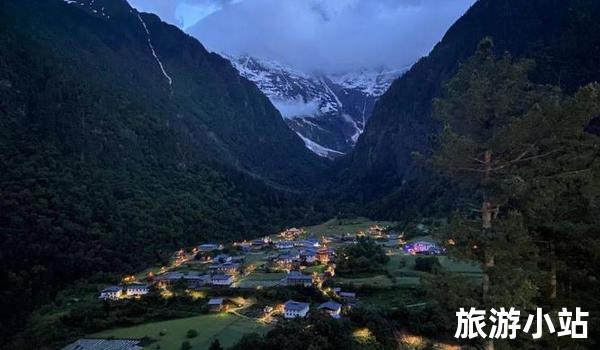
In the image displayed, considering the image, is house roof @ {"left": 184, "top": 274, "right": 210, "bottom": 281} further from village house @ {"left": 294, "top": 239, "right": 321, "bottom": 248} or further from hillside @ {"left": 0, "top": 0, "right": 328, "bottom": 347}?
village house @ {"left": 294, "top": 239, "right": 321, "bottom": 248}

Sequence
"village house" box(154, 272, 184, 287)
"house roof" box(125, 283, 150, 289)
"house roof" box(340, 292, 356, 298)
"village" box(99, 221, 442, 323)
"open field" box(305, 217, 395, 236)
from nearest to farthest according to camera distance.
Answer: "village" box(99, 221, 442, 323), "house roof" box(340, 292, 356, 298), "house roof" box(125, 283, 150, 289), "village house" box(154, 272, 184, 287), "open field" box(305, 217, 395, 236)

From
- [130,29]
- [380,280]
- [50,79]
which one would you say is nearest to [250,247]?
[380,280]

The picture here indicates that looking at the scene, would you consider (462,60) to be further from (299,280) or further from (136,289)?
(136,289)

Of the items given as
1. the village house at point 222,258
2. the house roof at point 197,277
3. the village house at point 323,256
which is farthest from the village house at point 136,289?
the village house at point 323,256

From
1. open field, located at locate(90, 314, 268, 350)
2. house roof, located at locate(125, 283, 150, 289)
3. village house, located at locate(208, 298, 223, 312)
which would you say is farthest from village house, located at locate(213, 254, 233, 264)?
open field, located at locate(90, 314, 268, 350)

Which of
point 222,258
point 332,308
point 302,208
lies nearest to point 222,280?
point 222,258

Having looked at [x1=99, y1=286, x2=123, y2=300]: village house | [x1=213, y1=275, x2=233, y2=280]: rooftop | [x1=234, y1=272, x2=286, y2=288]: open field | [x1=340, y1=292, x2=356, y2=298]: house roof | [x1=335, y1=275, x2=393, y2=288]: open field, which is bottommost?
[x1=99, y1=286, x2=123, y2=300]: village house
